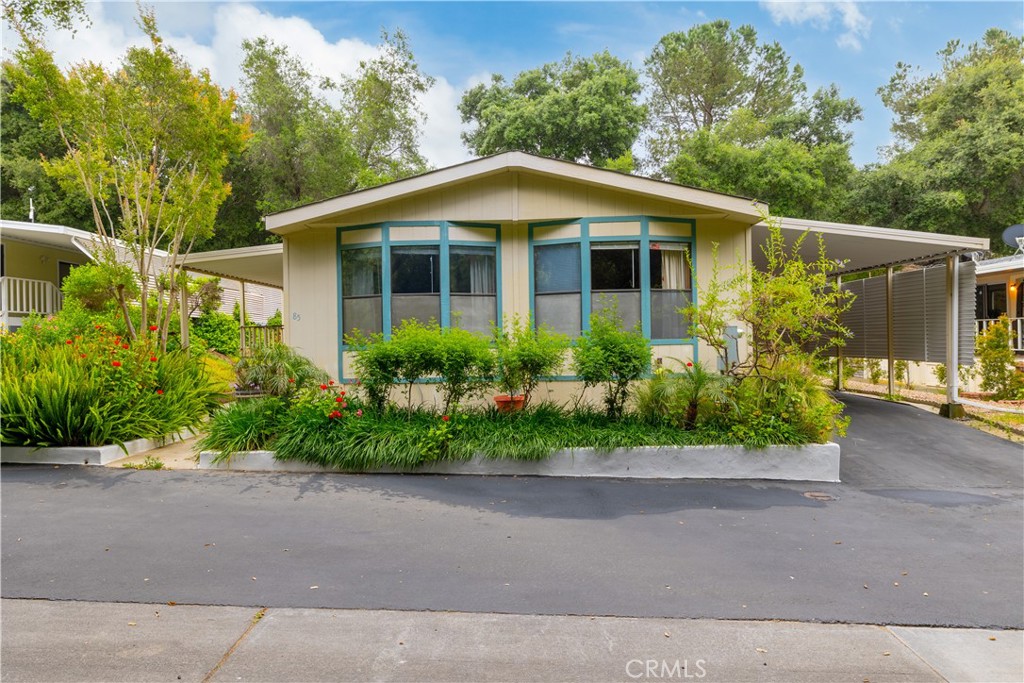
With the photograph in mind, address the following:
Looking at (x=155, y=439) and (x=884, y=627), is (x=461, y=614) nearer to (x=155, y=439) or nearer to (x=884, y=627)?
(x=884, y=627)

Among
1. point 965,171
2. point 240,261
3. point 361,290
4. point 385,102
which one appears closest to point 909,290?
point 361,290

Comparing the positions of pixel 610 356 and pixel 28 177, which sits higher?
pixel 28 177

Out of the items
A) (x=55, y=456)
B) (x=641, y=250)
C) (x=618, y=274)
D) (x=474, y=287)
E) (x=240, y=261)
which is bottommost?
(x=55, y=456)

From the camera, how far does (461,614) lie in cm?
341

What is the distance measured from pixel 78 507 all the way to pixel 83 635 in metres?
2.79

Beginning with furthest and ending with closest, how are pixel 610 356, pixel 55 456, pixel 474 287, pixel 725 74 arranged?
pixel 725 74, pixel 474 287, pixel 610 356, pixel 55 456

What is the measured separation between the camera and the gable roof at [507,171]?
8.51 metres

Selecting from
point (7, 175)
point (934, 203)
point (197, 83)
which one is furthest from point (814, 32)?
point (7, 175)

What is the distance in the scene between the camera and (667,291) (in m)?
8.93

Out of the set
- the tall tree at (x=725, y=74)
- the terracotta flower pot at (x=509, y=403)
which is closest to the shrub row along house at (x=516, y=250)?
the terracotta flower pot at (x=509, y=403)

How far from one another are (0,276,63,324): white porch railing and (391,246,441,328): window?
1080cm

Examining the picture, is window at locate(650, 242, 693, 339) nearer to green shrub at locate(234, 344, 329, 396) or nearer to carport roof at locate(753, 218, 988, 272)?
carport roof at locate(753, 218, 988, 272)

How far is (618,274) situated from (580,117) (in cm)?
1587

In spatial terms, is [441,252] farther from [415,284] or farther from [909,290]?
[909,290]
